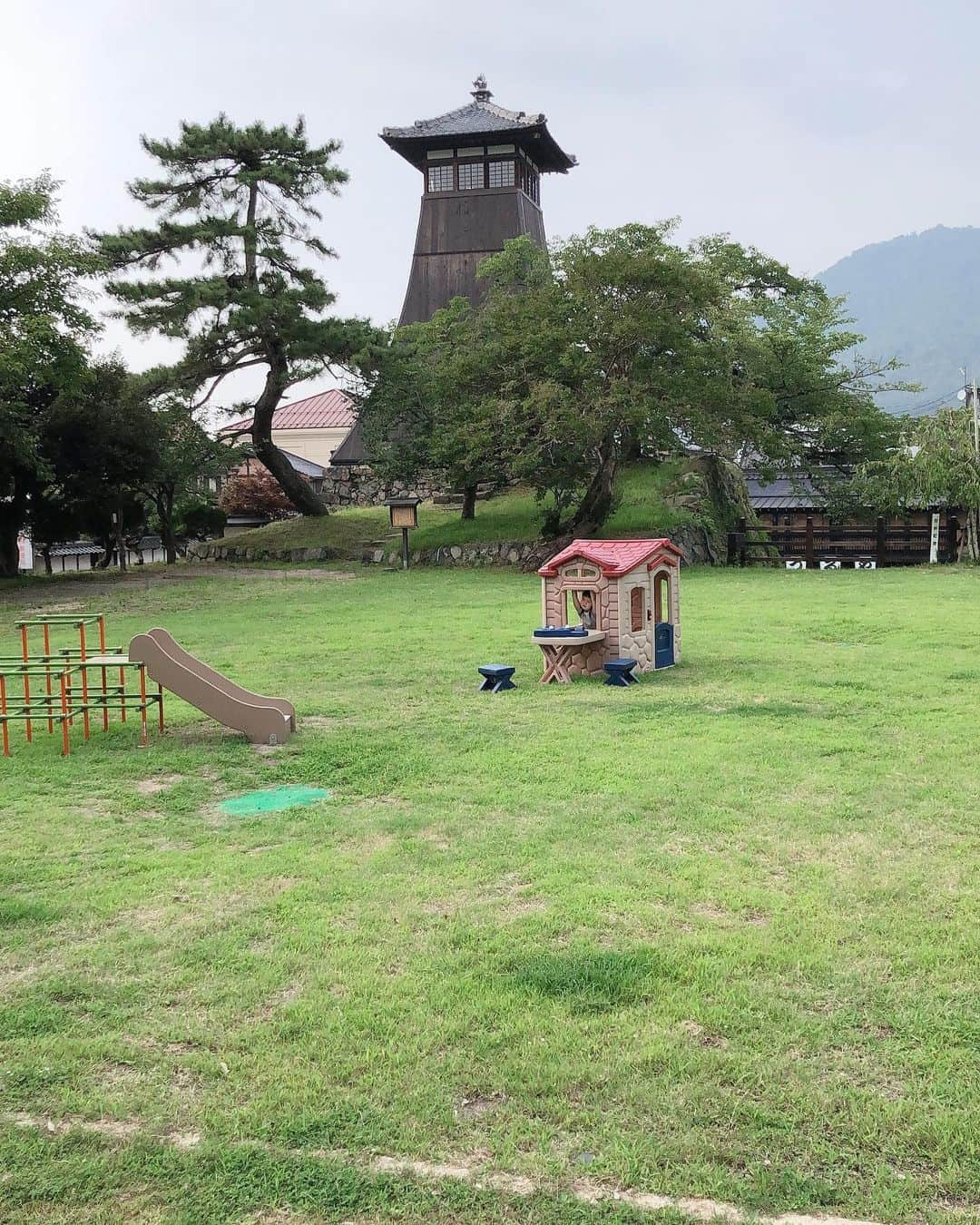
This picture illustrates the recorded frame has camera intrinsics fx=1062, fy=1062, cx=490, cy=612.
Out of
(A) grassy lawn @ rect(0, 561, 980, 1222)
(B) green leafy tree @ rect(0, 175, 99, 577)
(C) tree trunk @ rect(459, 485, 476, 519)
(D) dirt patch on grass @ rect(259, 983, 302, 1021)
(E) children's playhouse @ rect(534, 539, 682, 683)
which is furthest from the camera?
(C) tree trunk @ rect(459, 485, 476, 519)

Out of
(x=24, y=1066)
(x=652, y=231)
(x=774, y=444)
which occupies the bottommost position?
(x=24, y=1066)

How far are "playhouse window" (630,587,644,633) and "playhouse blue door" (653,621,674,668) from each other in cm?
23

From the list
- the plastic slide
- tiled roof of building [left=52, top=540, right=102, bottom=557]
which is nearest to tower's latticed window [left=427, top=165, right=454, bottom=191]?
tiled roof of building [left=52, top=540, right=102, bottom=557]

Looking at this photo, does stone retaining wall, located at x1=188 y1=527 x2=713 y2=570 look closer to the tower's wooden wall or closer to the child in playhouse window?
the tower's wooden wall

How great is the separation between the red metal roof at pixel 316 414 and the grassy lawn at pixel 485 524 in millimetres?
18614

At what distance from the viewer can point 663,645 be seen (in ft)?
34.8

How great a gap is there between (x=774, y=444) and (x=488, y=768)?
2038 centimetres

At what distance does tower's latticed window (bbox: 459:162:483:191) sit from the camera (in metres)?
35.0

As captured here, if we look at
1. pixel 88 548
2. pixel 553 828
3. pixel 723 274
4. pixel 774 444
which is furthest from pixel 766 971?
pixel 88 548

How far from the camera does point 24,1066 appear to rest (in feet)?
10.5

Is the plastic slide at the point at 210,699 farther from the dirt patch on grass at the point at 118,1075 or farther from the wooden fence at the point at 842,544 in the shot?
the wooden fence at the point at 842,544

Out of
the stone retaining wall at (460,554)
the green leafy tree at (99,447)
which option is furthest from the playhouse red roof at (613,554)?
the green leafy tree at (99,447)

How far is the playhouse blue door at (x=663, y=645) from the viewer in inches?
413

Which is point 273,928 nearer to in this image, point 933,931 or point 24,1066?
point 24,1066
